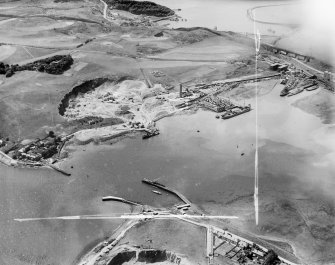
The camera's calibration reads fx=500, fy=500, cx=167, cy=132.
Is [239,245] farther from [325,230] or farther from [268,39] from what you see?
[268,39]

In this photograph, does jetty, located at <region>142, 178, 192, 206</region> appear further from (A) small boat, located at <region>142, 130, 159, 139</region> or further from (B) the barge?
(B) the barge

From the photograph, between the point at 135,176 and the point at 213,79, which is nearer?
the point at 135,176

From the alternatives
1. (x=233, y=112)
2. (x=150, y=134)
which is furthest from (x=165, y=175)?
(x=233, y=112)

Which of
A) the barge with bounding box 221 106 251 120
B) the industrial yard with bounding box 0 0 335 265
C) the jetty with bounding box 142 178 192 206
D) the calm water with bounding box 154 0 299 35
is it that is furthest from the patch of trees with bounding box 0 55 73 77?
the jetty with bounding box 142 178 192 206

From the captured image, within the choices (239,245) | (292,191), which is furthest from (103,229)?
(292,191)

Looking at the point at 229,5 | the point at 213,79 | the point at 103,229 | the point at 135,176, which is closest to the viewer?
the point at 103,229
